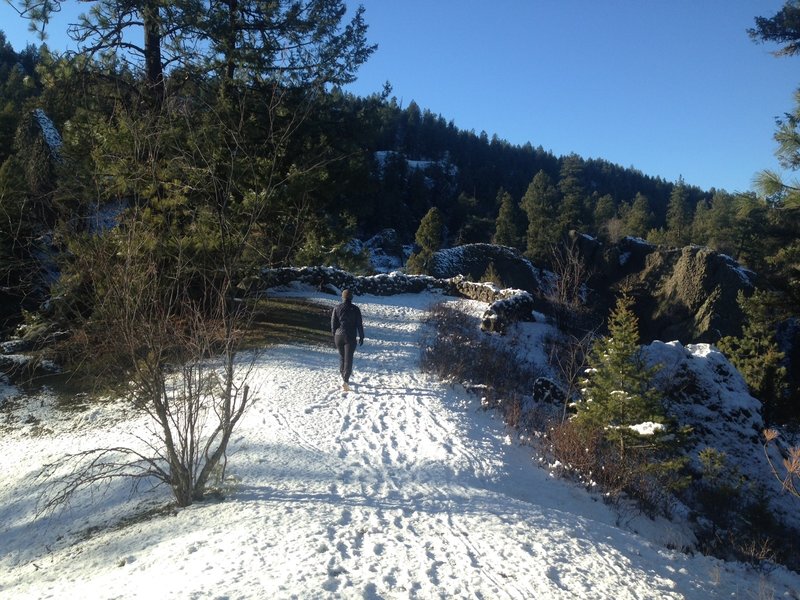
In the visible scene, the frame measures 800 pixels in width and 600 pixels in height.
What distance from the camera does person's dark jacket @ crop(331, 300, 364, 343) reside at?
9.77 meters

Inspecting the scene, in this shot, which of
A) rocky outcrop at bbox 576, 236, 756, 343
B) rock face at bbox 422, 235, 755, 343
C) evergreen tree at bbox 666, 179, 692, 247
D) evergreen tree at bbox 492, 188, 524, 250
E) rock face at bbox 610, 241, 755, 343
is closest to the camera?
rock face at bbox 610, 241, 755, 343

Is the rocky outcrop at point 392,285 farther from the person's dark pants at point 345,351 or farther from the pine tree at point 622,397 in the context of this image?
the pine tree at point 622,397

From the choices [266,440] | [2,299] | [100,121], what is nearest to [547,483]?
[266,440]

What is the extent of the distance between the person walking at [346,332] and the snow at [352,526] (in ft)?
2.30

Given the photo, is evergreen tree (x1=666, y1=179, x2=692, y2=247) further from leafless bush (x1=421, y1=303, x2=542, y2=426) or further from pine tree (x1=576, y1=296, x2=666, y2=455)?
pine tree (x1=576, y1=296, x2=666, y2=455)

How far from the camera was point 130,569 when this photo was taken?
457cm

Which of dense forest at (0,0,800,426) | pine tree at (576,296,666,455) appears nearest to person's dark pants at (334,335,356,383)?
dense forest at (0,0,800,426)

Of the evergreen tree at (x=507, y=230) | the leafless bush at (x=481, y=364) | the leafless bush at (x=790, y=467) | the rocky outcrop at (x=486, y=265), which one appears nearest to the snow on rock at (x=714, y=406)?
the leafless bush at (x=790, y=467)

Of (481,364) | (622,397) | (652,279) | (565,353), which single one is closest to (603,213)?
(652,279)

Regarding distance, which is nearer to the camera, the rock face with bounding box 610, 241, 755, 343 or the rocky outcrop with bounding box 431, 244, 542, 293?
the rock face with bounding box 610, 241, 755, 343

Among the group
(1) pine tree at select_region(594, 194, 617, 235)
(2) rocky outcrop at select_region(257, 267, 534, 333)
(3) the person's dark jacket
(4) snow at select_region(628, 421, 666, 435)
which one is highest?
(1) pine tree at select_region(594, 194, 617, 235)

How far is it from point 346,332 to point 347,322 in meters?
0.20

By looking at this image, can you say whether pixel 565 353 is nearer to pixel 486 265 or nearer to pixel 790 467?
A: pixel 790 467

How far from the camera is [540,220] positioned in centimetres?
5272
